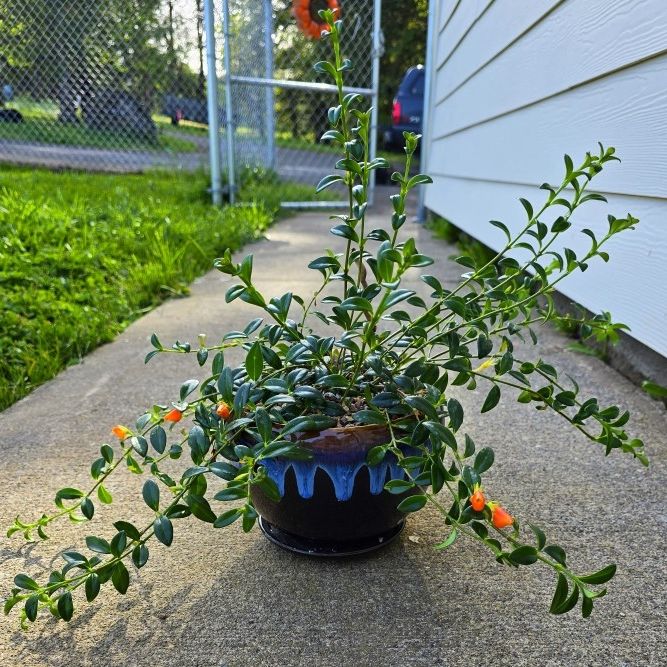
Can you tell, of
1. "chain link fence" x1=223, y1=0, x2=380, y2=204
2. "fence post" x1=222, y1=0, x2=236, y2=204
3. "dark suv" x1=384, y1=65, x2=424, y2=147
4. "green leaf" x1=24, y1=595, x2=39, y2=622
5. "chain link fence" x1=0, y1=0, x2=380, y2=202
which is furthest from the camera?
"dark suv" x1=384, y1=65, x2=424, y2=147

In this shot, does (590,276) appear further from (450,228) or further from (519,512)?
(450,228)

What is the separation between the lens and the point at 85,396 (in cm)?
187

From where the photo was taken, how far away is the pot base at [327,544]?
1113mm

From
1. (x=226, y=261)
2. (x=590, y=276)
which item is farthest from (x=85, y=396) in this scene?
(x=590, y=276)

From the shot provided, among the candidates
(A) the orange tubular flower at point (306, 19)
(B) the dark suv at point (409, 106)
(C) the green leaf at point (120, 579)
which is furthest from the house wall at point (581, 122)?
(B) the dark suv at point (409, 106)

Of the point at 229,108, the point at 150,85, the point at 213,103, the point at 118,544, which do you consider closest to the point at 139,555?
the point at 118,544

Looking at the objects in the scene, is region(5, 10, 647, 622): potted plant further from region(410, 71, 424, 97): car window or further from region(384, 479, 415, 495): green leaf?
region(410, 71, 424, 97): car window

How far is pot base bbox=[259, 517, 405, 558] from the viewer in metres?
1.11

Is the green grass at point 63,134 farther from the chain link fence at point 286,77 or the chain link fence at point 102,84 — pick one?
the chain link fence at point 286,77

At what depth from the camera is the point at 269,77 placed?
6.16m

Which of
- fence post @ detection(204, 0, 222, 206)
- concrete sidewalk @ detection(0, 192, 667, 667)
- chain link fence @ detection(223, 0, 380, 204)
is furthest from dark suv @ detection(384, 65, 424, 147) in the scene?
concrete sidewalk @ detection(0, 192, 667, 667)

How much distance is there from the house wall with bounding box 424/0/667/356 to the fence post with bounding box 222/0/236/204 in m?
2.03

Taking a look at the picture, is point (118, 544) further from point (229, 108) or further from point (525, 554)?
point (229, 108)

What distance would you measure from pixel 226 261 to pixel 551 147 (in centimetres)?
188
